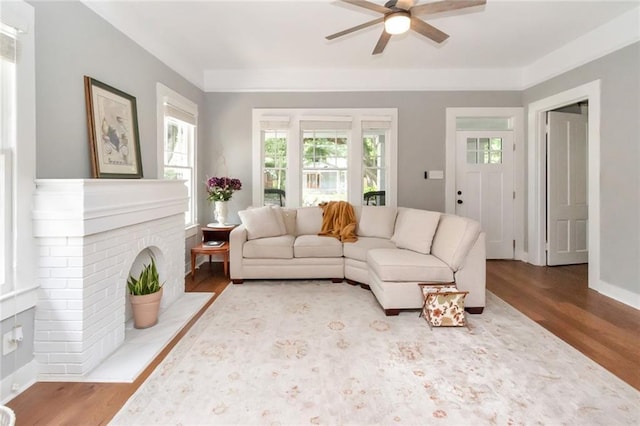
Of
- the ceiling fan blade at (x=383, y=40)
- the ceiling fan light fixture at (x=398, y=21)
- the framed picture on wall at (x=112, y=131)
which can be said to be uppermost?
the ceiling fan blade at (x=383, y=40)

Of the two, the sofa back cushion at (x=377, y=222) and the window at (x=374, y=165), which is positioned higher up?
the window at (x=374, y=165)

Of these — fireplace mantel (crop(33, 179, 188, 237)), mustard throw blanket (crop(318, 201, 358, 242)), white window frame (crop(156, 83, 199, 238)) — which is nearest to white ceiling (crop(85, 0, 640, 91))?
white window frame (crop(156, 83, 199, 238))

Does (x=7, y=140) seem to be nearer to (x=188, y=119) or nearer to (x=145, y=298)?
(x=145, y=298)

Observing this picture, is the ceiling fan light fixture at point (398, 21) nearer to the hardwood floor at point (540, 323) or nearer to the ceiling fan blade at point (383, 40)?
the ceiling fan blade at point (383, 40)

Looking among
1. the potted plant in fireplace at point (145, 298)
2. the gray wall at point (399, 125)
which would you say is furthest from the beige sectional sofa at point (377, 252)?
the potted plant in fireplace at point (145, 298)

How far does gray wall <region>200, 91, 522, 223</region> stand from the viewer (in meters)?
4.89

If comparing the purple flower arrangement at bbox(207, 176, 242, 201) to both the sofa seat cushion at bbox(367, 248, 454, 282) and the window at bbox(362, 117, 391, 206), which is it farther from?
the sofa seat cushion at bbox(367, 248, 454, 282)

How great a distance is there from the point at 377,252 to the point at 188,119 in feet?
9.69

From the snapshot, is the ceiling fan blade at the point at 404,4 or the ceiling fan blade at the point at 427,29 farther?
the ceiling fan blade at the point at 427,29

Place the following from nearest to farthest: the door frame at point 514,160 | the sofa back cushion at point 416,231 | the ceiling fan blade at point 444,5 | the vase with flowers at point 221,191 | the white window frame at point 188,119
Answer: the ceiling fan blade at point 444,5 → the sofa back cushion at point 416,231 → the white window frame at point 188,119 → the vase with flowers at point 221,191 → the door frame at point 514,160

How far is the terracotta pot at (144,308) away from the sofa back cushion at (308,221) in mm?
2059

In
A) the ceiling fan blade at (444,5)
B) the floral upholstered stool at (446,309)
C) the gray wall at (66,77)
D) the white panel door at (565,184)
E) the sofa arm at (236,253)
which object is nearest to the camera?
the gray wall at (66,77)

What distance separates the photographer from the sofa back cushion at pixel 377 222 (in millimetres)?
4156

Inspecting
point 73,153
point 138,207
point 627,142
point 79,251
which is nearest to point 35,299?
point 79,251
